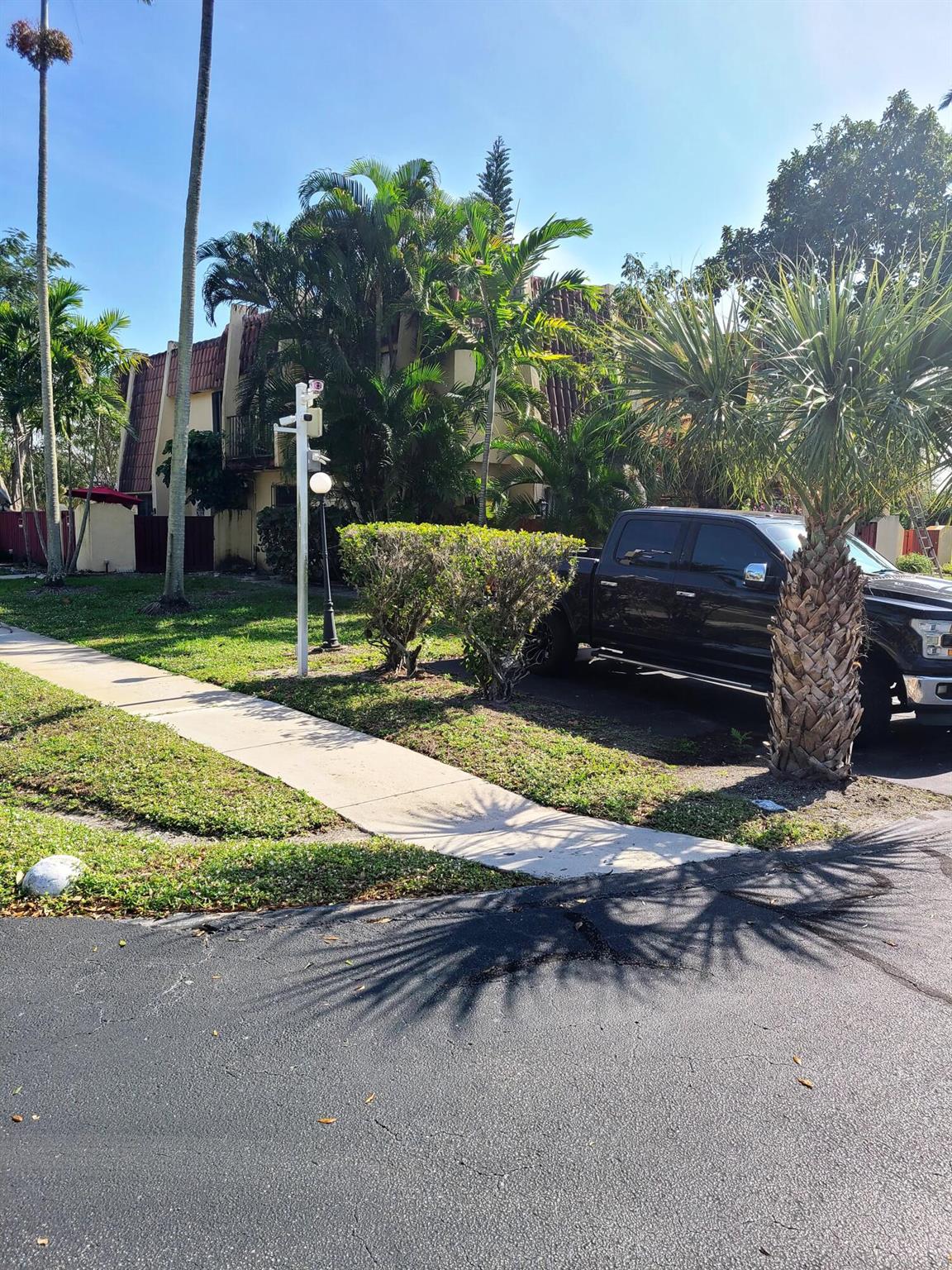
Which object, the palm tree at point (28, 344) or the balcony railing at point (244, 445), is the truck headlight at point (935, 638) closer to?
the balcony railing at point (244, 445)

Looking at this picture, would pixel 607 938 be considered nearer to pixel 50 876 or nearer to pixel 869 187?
pixel 50 876

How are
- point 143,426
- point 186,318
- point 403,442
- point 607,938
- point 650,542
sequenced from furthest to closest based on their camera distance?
1. point 143,426
2. point 403,442
3. point 186,318
4. point 650,542
5. point 607,938

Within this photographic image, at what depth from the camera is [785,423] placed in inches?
249

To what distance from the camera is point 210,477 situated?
23.7 meters

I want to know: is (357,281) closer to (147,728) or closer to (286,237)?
(286,237)

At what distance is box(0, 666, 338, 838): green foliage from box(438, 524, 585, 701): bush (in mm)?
2858

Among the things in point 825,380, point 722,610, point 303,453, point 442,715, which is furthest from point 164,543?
point 825,380

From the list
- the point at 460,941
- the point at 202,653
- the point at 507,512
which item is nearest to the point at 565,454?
the point at 507,512

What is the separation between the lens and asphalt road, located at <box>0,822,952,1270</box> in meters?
2.50

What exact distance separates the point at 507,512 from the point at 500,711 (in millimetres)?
10400

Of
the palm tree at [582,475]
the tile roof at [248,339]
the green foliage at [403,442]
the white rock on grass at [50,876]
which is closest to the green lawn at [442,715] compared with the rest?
the white rock on grass at [50,876]

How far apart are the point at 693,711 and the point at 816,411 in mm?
4100

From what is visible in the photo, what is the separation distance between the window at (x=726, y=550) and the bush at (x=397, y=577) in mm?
2542

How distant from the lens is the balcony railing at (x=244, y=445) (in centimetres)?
2273
